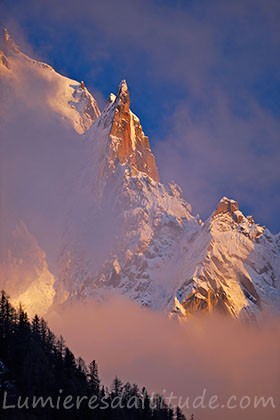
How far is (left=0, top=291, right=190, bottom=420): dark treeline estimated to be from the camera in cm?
10775

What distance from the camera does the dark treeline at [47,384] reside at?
354 feet

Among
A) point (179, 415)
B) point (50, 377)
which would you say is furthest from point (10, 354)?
point (179, 415)

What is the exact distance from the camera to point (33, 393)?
357ft

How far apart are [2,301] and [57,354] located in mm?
8681

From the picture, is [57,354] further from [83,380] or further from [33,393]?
[33,393]

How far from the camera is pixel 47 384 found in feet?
368

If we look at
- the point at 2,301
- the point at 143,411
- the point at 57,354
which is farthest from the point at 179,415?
the point at 2,301

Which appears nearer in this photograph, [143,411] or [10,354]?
[10,354]

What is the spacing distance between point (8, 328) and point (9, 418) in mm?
21896

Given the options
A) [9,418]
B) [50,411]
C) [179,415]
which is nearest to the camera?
[9,418]

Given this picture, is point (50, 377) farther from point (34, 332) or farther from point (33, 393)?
point (34, 332)

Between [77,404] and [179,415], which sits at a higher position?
[179,415]

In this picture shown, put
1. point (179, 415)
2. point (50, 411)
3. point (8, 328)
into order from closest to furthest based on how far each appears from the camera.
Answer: point (50, 411), point (8, 328), point (179, 415)

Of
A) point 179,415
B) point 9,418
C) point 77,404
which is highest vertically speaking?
point 179,415
